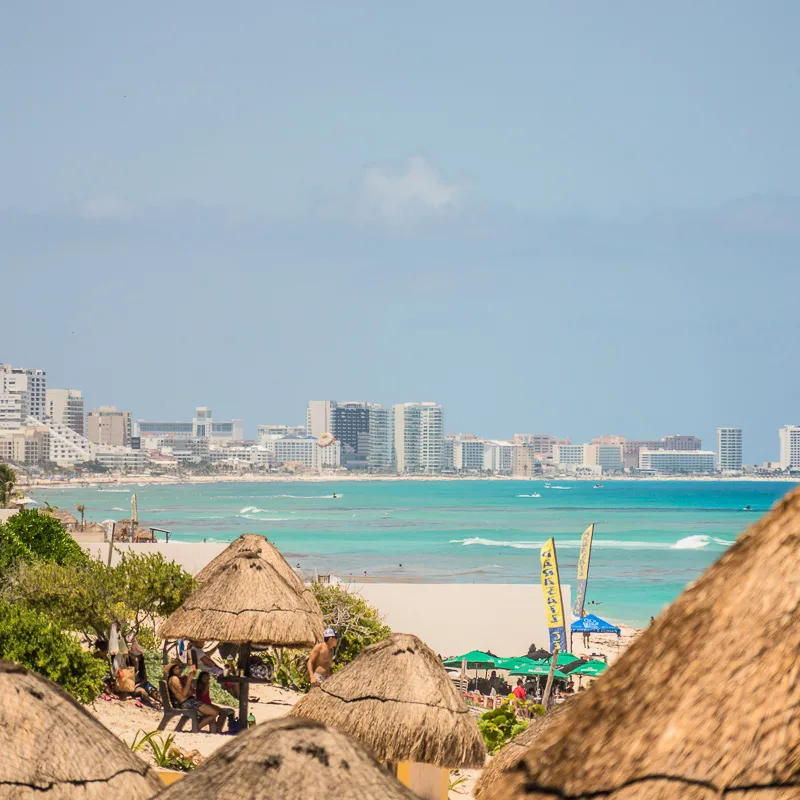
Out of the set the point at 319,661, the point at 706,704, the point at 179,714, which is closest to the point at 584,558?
the point at 319,661

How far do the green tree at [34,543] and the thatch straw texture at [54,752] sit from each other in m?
12.3

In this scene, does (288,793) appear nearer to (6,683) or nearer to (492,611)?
(6,683)

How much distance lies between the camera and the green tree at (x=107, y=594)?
39.6 ft

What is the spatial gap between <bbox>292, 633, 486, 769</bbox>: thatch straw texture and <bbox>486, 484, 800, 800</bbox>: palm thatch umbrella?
476 cm

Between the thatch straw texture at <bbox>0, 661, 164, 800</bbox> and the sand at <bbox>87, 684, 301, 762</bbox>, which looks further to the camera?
the sand at <bbox>87, 684, 301, 762</bbox>

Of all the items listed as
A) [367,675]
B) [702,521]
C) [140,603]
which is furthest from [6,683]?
[702,521]

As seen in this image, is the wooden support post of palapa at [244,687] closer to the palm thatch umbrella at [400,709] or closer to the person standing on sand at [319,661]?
the person standing on sand at [319,661]

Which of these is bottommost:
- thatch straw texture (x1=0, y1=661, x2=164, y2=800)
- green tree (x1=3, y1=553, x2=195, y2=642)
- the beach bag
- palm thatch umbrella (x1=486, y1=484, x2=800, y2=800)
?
the beach bag

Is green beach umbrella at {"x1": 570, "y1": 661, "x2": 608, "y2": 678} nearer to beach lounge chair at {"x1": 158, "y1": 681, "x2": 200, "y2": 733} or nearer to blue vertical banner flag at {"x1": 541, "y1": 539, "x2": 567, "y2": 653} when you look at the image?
blue vertical banner flag at {"x1": 541, "y1": 539, "x2": 567, "y2": 653}

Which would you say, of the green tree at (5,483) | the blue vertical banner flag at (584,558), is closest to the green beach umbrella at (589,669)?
the blue vertical banner flag at (584,558)

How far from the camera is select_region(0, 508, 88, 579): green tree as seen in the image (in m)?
16.1

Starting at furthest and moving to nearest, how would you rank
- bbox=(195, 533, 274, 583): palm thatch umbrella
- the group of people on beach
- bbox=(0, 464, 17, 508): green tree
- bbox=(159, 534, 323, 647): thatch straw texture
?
1. bbox=(0, 464, 17, 508): green tree
2. bbox=(195, 533, 274, 583): palm thatch umbrella
3. the group of people on beach
4. bbox=(159, 534, 323, 647): thatch straw texture

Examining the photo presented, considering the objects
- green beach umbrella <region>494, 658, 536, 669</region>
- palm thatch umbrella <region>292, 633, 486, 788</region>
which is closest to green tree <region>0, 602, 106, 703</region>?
palm thatch umbrella <region>292, 633, 486, 788</region>

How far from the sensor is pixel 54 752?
11.8 feet
